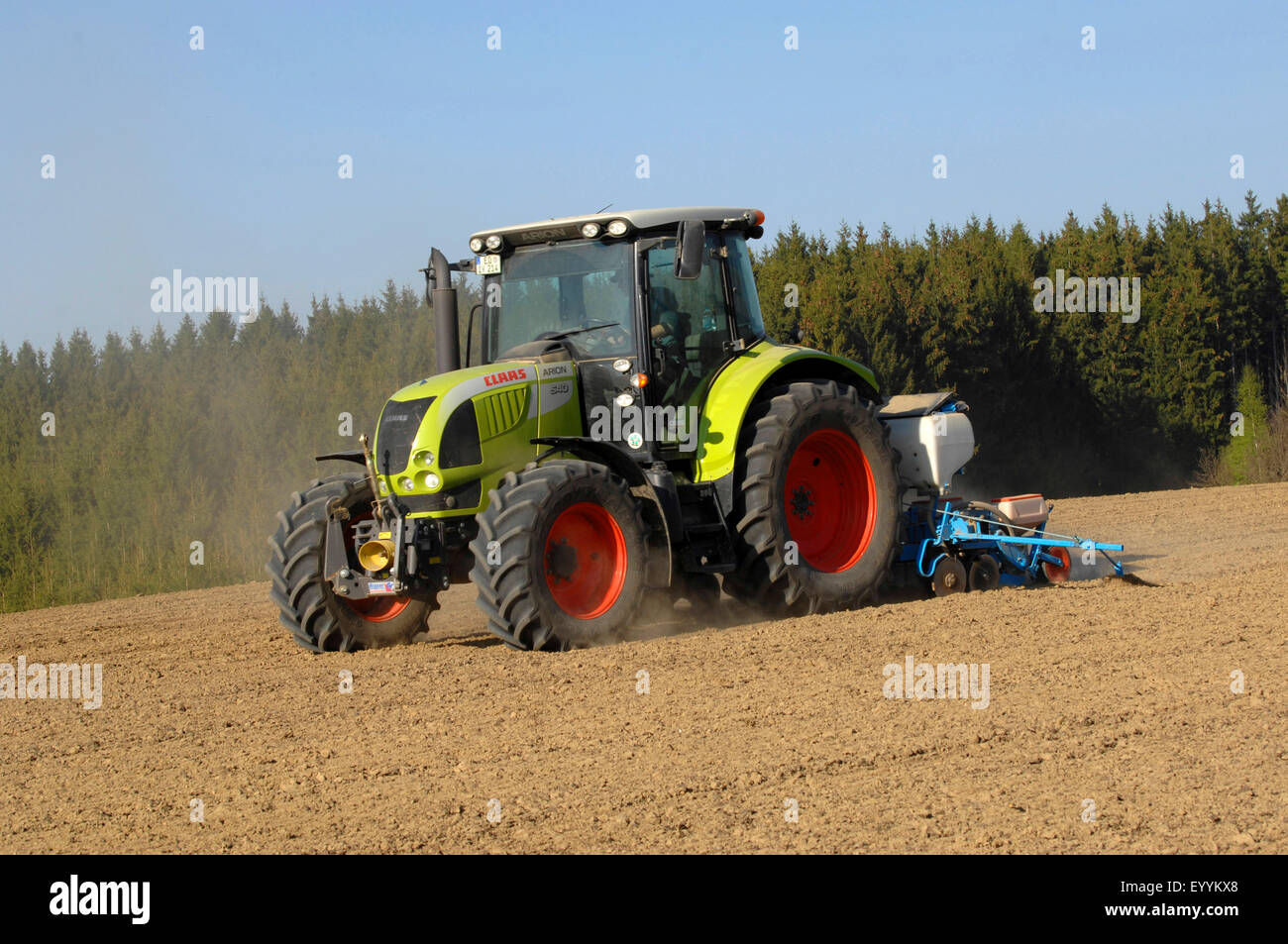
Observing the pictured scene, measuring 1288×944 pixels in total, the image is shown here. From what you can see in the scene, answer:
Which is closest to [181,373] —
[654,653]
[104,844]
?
[654,653]

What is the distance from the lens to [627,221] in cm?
789

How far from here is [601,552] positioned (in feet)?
24.8

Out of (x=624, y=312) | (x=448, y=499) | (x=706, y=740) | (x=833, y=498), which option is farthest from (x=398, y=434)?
(x=833, y=498)

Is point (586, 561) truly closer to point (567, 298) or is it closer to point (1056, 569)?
point (567, 298)

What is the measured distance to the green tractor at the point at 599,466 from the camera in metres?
7.28

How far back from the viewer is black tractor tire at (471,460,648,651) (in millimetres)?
6973

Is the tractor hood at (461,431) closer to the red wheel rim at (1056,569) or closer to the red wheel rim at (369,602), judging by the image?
the red wheel rim at (369,602)

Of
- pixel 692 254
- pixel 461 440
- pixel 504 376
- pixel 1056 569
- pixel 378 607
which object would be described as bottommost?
pixel 1056 569

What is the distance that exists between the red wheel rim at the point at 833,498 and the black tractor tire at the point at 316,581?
2641mm

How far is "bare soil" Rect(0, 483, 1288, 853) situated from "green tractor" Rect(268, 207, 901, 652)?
39cm

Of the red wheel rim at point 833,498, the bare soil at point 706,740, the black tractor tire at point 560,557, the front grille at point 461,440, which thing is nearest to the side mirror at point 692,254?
the black tractor tire at point 560,557

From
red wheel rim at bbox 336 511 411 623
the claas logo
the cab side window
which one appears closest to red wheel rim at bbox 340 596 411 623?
red wheel rim at bbox 336 511 411 623

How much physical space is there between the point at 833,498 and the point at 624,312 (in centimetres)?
211

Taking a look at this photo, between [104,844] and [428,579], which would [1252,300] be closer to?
[428,579]
